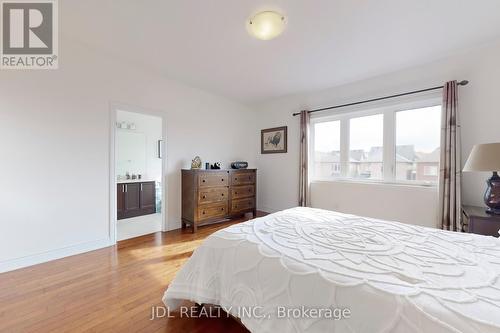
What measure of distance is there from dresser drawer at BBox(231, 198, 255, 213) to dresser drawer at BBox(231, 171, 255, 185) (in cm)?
35

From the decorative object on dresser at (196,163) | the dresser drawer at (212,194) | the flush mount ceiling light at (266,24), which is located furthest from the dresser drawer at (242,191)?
the flush mount ceiling light at (266,24)

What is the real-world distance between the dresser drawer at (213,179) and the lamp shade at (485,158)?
3.13 meters

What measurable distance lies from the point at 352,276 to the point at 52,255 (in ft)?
10.4

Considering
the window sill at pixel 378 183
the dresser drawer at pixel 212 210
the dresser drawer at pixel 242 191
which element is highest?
the window sill at pixel 378 183

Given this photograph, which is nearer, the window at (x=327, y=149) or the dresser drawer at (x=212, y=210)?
the dresser drawer at (x=212, y=210)

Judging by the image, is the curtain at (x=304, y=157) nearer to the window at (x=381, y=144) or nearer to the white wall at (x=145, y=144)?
the window at (x=381, y=144)

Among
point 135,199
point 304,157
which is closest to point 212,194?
point 304,157

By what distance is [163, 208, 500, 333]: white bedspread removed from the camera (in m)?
0.76

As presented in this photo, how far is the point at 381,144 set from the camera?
10.7 ft

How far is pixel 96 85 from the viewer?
2.75 metres

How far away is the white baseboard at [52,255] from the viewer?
2.19m

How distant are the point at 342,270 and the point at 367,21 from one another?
2.23 metres

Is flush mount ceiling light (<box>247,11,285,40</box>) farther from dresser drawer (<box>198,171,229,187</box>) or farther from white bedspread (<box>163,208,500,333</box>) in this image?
dresser drawer (<box>198,171,229,187</box>)

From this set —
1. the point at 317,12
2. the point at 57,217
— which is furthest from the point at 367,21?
the point at 57,217
